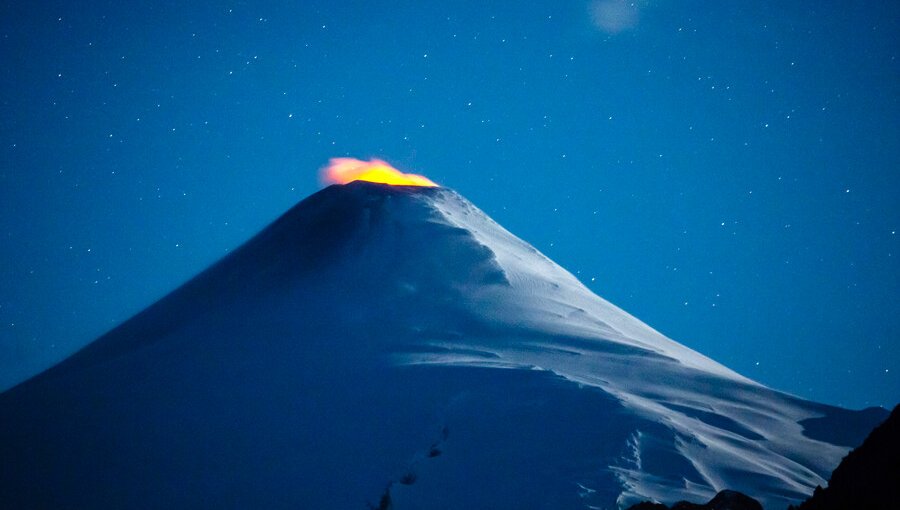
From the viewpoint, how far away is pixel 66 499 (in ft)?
30.0

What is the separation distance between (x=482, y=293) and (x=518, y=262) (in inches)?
138

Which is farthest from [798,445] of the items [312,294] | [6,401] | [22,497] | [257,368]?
[6,401]

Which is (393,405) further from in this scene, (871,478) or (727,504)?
(871,478)

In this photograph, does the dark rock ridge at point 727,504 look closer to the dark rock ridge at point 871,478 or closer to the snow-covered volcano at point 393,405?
the dark rock ridge at point 871,478

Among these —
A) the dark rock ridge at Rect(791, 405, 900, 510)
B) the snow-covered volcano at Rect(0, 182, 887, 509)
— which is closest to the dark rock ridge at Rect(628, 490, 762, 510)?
the dark rock ridge at Rect(791, 405, 900, 510)

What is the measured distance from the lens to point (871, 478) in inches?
179

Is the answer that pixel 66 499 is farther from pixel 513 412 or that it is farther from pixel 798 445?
pixel 798 445

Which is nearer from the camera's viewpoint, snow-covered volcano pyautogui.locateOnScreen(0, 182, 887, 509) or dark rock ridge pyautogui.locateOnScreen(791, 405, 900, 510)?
dark rock ridge pyautogui.locateOnScreen(791, 405, 900, 510)

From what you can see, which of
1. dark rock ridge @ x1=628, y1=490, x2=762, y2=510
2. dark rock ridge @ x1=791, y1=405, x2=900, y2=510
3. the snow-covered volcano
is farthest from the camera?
the snow-covered volcano

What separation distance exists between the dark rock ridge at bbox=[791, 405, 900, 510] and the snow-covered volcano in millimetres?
2868

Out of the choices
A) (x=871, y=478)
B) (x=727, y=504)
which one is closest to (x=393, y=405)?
(x=727, y=504)

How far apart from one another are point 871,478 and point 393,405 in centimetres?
710

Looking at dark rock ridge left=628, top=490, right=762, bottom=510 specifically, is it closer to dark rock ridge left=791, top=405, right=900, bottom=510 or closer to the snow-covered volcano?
dark rock ridge left=791, top=405, right=900, bottom=510

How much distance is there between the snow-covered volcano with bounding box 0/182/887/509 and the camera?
8562mm
